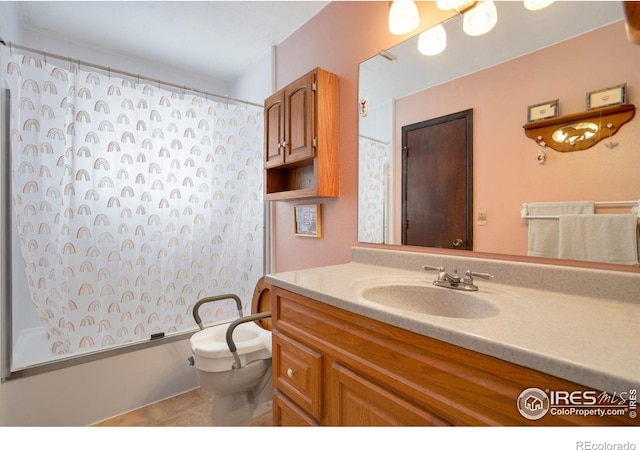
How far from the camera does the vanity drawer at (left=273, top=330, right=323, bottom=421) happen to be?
95 centimetres

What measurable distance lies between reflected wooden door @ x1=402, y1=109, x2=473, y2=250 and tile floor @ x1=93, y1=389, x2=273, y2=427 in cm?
146

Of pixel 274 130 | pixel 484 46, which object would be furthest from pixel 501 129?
pixel 274 130

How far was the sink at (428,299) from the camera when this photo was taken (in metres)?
0.94

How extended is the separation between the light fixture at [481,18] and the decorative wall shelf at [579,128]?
455 millimetres

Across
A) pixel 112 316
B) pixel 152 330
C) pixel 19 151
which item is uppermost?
pixel 19 151

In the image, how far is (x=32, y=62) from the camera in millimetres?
1470

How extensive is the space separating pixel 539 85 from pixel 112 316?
243 cm

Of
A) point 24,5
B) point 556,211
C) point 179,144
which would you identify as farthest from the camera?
point 179,144

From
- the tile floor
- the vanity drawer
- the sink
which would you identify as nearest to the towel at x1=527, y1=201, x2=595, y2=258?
the sink

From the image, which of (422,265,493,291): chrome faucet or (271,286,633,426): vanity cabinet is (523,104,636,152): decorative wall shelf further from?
(271,286,633,426): vanity cabinet

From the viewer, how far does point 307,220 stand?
1.91m

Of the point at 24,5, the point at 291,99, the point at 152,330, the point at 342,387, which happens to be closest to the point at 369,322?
the point at 342,387

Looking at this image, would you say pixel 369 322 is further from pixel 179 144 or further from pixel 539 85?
pixel 179 144

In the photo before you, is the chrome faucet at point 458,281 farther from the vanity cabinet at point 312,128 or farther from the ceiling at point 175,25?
the ceiling at point 175,25
